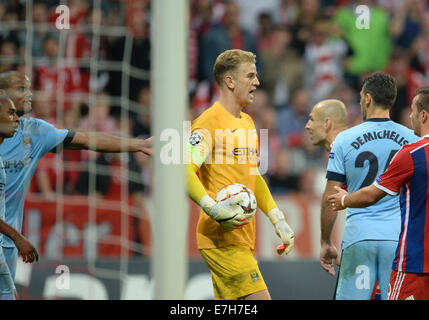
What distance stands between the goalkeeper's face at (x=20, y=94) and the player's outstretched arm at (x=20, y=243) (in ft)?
3.11

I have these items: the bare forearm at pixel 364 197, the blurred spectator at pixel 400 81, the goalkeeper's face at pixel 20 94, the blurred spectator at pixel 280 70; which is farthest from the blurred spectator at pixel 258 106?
the bare forearm at pixel 364 197

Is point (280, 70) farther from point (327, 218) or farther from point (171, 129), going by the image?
point (171, 129)

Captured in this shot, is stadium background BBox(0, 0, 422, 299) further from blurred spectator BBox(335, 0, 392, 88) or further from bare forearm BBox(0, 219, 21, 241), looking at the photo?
bare forearm BBox(0, 219, 21, 241)

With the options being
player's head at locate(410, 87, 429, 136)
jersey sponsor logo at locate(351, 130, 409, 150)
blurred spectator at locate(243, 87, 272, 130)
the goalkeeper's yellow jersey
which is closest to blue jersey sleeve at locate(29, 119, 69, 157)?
the goalkeeper's yellow jersey

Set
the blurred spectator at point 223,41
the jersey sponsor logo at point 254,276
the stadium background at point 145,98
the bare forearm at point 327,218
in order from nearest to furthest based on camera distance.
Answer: the jersey sponsor logo at point 254,276
the bare forearm at point 327,218
the stadium background at point 145,98
the blurred spectator at point 223,41

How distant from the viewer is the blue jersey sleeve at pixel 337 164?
5.55 meters

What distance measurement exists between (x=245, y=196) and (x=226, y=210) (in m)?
0.19

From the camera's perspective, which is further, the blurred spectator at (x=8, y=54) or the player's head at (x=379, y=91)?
the blurred spectator at (x=8, y=54)

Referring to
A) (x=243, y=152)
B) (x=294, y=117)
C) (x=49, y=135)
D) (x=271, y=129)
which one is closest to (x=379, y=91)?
(x=243, y=152)

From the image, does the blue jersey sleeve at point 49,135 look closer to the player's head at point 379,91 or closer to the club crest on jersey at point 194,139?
the club crest on jersey at point 194,139

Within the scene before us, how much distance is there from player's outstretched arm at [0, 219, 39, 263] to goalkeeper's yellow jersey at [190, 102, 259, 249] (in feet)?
3.80

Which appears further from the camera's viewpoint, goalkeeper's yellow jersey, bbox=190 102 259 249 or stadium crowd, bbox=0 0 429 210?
stadium crowd, bbox=0 0 429 210

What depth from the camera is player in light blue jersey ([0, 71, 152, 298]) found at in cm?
562
